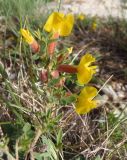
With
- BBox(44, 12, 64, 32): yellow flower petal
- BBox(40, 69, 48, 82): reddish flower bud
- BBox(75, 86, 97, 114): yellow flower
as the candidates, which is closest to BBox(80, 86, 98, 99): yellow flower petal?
BBox(75, 86, 97, 114): yellow flower

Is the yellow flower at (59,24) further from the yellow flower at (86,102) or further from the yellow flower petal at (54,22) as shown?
the yellow flower at (86,102)

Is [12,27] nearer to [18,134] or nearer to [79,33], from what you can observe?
[79,33]

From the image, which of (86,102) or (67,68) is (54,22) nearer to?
(67,68)

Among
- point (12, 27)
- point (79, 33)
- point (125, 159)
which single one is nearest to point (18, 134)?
point (125, 159)

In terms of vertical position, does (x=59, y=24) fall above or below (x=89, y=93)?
above

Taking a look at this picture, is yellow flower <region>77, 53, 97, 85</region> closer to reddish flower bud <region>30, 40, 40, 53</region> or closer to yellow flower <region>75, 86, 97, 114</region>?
yellow flower <region>75, 86, 97, 114</region>

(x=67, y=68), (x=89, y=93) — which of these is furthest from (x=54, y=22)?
(x=89, y=93)

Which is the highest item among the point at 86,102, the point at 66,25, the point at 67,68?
the point at 66,25

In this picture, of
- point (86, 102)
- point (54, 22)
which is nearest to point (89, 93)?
point (86, 102)

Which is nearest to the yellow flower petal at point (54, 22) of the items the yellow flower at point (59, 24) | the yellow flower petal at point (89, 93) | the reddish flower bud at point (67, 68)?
the yellow flower at point (59, 24)
